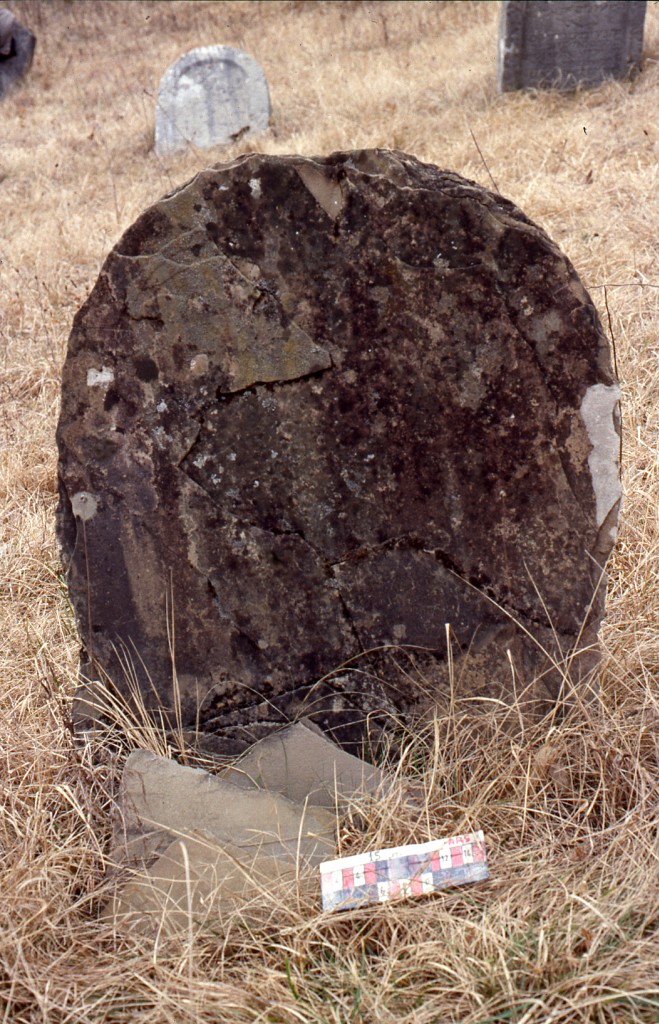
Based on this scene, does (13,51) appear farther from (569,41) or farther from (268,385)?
(268,385)

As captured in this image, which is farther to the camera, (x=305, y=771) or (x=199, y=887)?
(x=305, y=771)

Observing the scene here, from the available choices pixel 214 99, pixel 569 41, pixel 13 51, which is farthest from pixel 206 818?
pixel 13 51

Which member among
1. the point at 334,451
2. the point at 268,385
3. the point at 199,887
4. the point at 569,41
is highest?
the point at 569,41

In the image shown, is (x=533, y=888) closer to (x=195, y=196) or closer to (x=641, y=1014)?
(x=641, y=1014)

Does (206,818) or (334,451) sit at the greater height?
(334,451)

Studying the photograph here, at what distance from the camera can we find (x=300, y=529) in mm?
1923

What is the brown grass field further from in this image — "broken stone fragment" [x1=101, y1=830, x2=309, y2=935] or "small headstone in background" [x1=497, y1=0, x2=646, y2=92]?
"small headstone in background" [x1=497, y1=0, x2=646, y2=92]

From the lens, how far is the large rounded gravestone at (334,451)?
180 centimetres

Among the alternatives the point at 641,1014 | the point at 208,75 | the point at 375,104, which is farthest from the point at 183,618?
the point at 208,75

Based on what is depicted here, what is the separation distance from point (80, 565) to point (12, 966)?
2.51 feet

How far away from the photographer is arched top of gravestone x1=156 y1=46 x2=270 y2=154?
678cm

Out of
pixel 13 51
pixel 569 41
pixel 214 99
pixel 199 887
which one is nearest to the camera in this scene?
pixel 199 887

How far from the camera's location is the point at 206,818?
181cm

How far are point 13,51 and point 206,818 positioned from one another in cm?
996
